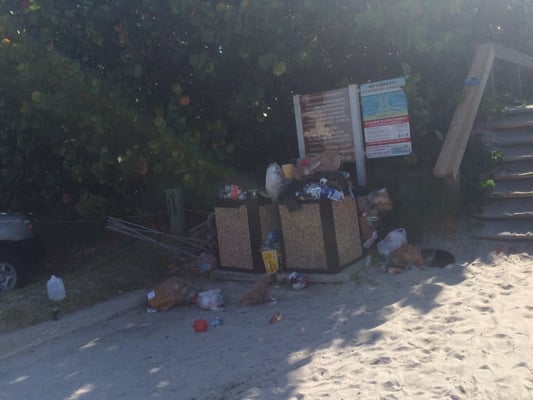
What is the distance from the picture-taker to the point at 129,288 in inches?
320

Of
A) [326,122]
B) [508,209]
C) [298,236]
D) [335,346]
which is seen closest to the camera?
[335,346]

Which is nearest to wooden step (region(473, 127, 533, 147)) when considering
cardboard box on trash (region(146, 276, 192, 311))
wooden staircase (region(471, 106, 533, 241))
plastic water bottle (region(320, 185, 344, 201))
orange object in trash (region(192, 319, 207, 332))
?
wooden staircase (region(471, 106, 533, 241))

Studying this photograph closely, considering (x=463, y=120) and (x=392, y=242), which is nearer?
(x=392, y=242)

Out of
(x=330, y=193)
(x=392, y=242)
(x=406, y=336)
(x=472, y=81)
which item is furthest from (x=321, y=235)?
(x=472, y=81)

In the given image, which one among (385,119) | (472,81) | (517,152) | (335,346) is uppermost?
(472,81)

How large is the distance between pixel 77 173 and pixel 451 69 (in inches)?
217

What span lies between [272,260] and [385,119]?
7.82 ft

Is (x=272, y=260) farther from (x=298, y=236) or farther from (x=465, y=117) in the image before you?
(x=465, y=117)

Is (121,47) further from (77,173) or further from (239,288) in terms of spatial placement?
(239,288)

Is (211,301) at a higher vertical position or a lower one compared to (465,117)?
lower

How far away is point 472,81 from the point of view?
27.0 feet

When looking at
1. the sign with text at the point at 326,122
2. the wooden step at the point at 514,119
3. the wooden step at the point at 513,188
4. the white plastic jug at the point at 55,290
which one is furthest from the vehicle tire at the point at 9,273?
the wooden step at the point at 514,119

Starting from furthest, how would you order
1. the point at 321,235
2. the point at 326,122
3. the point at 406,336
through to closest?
the point at 326,122, the point at 321,235, the point at 406,336

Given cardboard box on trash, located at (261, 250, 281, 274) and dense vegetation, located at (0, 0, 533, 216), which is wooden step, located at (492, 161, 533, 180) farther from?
cardboard box on trash, located at (261, 250, 281, 274)
